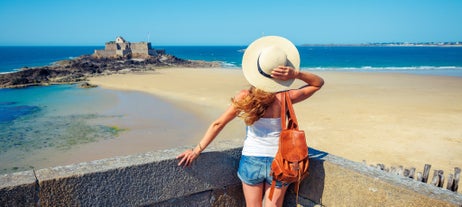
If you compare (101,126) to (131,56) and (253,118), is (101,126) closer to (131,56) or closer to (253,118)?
(253,118)

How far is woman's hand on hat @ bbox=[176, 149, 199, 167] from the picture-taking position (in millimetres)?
2553

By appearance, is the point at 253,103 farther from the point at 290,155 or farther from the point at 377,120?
the point at 377,120

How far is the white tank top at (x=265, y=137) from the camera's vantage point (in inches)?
99.1

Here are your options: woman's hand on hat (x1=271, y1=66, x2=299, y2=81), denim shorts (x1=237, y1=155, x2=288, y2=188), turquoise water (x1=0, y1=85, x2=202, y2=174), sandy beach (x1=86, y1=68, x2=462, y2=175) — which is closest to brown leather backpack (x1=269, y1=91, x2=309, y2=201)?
denim shorts (x1=237, y1=155, x2=288, y2=188)

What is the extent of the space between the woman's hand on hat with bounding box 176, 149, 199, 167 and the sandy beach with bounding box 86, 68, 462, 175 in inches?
299

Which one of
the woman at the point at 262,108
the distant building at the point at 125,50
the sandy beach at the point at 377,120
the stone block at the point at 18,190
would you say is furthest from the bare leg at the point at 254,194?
the distant building at the point at 125,50

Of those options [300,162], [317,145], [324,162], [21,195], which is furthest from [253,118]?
[317,145]

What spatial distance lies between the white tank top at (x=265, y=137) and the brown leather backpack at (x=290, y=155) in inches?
3.4

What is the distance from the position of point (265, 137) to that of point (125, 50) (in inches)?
2502

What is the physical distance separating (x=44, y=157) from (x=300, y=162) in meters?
9.78

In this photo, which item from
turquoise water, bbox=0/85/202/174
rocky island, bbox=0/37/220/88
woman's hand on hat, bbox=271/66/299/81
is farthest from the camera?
rocky island, bbox=0/37/220/88

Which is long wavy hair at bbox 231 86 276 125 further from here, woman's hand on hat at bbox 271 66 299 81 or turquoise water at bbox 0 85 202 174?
turquoise water at bbox 0 85 202 174

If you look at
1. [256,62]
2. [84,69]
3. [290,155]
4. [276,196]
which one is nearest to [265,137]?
[290,155]

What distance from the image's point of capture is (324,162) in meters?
2.69
